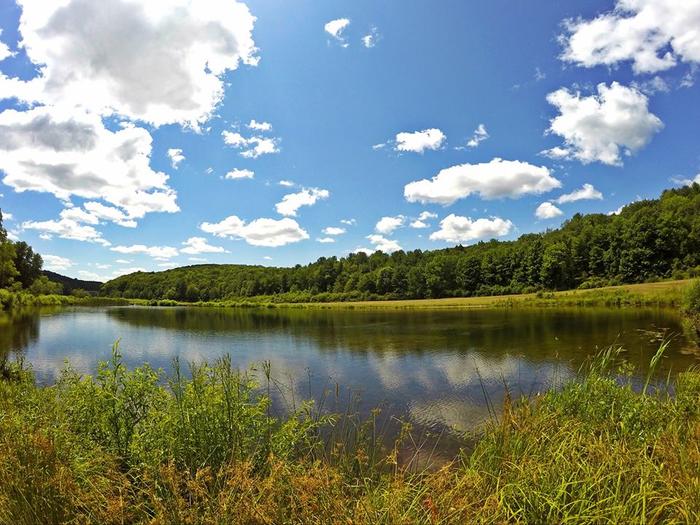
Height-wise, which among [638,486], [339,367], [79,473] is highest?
[638,486]

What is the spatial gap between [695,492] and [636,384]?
1379 centimetres

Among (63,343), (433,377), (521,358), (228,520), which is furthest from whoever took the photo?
(63,343)

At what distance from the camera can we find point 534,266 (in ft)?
347

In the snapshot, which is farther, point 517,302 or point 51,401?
point 517,302

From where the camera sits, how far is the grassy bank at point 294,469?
357cm

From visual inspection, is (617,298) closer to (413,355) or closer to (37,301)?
(413,355)

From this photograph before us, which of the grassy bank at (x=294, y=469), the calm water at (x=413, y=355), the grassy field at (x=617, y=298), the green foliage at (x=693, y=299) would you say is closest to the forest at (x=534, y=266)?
the grassy field at (x=617, y=298)

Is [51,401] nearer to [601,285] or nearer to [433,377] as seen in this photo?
[433,377]

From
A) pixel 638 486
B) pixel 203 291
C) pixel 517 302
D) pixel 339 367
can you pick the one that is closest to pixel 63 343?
pixel 339 367

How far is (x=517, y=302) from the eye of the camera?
7369cm

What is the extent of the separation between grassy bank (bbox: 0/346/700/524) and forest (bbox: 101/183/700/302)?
287 feet

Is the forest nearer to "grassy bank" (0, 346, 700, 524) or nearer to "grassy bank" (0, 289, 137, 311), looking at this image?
"grassy bank" (0, 289, 137, 311)

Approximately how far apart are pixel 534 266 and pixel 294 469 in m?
111

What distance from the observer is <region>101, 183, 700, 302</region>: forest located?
84750 millimetres
